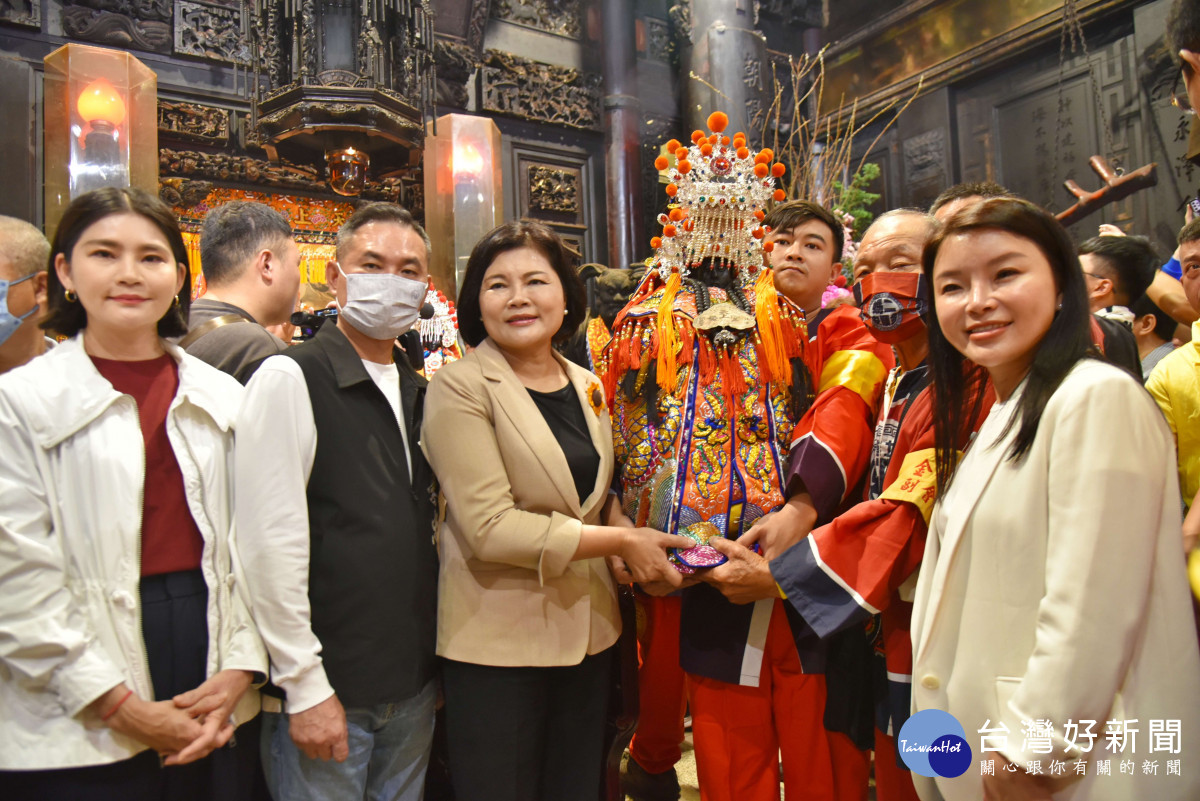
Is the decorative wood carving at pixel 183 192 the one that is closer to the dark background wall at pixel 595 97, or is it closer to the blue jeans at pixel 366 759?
the dark background wall at pixel 595 97

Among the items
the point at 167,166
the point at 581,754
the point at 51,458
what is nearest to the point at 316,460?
the point at 51,458

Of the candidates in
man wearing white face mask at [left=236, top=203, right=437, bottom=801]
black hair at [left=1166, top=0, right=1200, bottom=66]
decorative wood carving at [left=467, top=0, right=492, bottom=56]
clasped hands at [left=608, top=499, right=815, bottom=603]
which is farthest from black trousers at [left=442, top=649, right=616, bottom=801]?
decorative wood carving at [left=467, top=0, right=492, bottom=56]

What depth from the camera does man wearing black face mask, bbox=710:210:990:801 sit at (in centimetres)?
177

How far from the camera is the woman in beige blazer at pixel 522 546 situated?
70.2 inches

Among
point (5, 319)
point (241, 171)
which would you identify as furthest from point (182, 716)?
point (241, 171)

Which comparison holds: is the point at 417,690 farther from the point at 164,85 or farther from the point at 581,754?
the point at 164,85

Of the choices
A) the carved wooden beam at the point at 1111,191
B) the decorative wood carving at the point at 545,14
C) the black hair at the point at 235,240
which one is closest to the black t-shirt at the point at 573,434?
the black hair at the point at 235,240

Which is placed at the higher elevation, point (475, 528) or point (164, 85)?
point (164, 85)

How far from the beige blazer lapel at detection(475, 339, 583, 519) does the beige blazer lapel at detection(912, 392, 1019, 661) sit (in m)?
0.81

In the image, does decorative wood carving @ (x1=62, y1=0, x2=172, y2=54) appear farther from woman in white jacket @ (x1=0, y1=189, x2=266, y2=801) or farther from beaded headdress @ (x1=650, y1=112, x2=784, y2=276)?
beaded headdress @ (x1=650, y1=112, x2=784, y2=276)

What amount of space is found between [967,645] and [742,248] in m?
1.26

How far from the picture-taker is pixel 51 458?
146cm

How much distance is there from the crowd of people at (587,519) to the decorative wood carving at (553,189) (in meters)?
4.58

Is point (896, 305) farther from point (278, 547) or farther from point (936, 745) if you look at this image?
point (278, 547)
